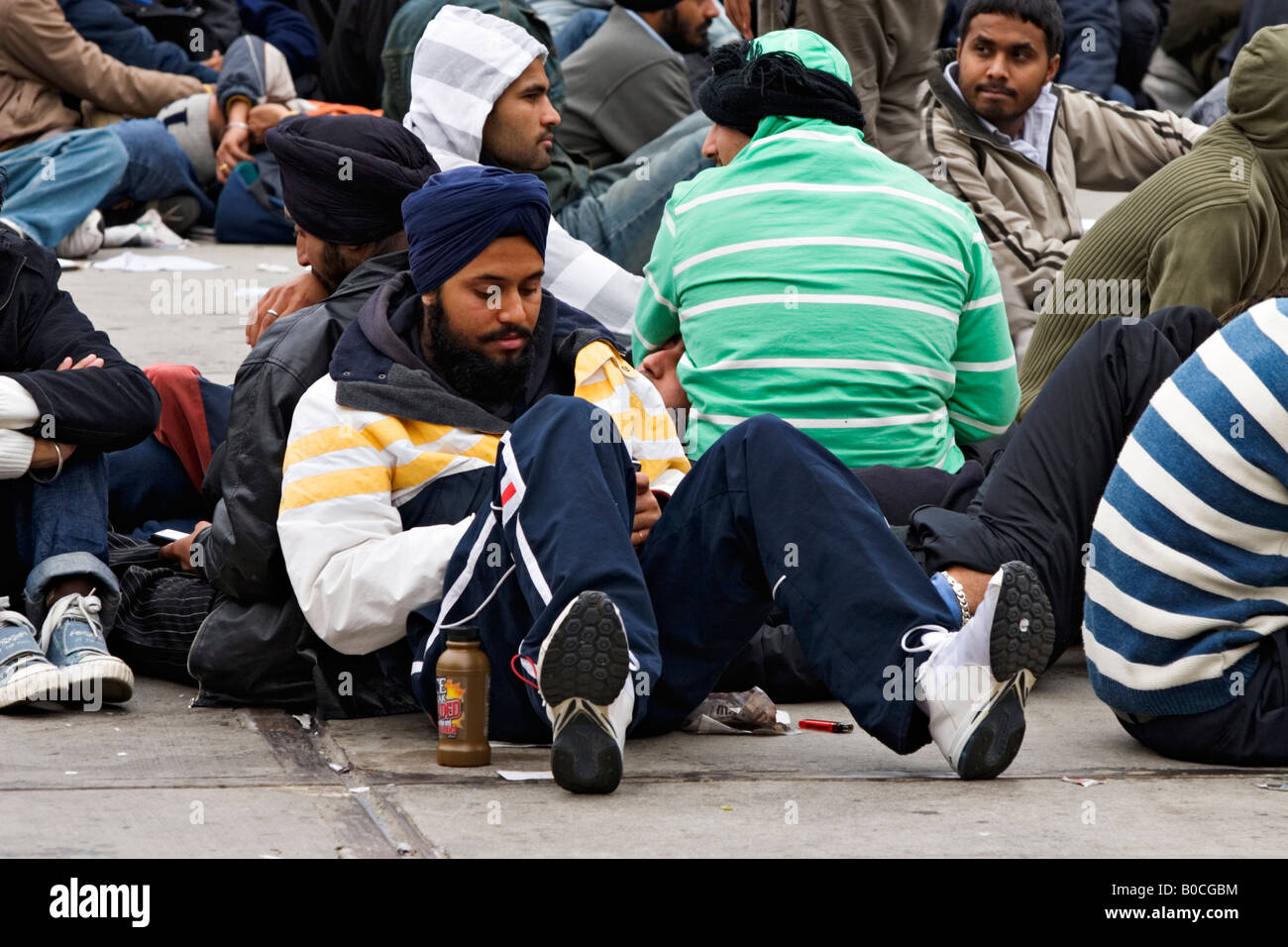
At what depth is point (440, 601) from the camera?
3.62 metres

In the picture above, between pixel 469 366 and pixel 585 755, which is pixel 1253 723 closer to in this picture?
pixel 585 755

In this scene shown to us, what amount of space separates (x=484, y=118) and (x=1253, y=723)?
3.17m

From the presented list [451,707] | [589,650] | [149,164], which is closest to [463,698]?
[451,707]

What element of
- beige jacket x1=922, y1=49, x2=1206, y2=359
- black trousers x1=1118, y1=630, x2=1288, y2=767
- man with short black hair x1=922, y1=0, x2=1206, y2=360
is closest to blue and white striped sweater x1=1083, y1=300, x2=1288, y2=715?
black trousers x1=1118, y1=630, x2=1288, y2=767

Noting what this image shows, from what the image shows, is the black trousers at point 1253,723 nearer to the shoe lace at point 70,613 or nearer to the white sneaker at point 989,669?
the white sneaker at point 989,669

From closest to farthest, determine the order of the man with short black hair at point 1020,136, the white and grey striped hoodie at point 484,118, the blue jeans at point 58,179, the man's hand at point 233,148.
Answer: the white and grey striped hoodie at point 484,118, the man with short black hair at point 1020,136, the blue jeans at point 58,179, the man's hand at point 233,148

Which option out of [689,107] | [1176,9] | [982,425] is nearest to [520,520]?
[982,425]

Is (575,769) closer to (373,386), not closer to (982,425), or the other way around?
(373,386)

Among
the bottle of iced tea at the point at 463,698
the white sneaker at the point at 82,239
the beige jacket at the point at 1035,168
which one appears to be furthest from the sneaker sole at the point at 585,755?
the white sneaker at the point at 82,239

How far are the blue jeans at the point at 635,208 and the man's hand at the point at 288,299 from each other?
1.83 metres

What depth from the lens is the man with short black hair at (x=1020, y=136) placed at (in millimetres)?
6527

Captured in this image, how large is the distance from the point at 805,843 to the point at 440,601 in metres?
1.01

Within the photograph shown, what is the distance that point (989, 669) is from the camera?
3.17m
